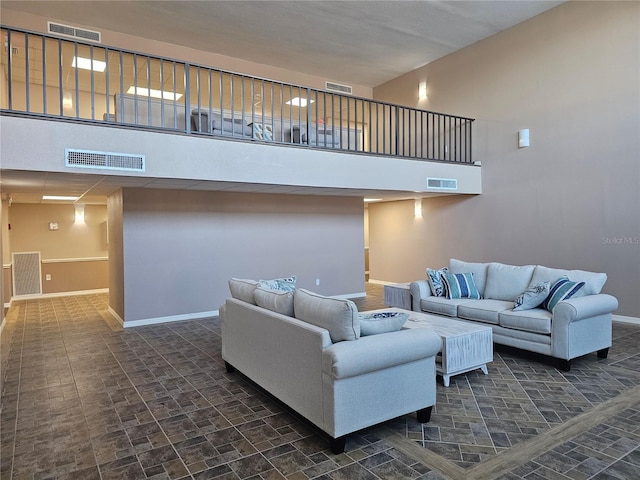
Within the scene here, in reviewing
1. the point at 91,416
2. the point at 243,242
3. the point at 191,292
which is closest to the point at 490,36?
the point at 243,242

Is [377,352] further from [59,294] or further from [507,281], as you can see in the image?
[59,294]

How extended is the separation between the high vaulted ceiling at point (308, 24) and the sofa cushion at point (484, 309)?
4.84 meters

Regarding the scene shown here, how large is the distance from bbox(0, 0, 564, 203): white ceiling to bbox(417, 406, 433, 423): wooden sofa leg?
3.94 m

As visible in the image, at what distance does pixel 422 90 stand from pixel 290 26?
3.46m

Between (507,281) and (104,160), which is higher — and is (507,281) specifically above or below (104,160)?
below

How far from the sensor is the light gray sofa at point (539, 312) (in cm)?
412

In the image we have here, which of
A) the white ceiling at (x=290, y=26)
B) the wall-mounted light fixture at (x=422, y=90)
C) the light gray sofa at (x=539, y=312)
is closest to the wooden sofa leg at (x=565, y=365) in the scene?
the light gray sofa at (x=539, y=312)

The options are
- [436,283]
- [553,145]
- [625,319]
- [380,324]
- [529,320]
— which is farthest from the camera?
[553,145]

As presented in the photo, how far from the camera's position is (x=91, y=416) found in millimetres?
3271

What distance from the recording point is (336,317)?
279 cm

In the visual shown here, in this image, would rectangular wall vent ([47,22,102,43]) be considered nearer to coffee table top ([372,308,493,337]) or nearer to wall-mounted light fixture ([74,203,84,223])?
wall-mounted light fixture ([74,203,84,223])

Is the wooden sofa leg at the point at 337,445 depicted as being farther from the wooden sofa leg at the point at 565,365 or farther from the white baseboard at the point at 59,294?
the white baseboard at the point at 59,294

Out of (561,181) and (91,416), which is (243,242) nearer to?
(91,416)

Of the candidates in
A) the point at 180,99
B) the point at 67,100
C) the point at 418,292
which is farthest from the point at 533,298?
the point at 67,100
